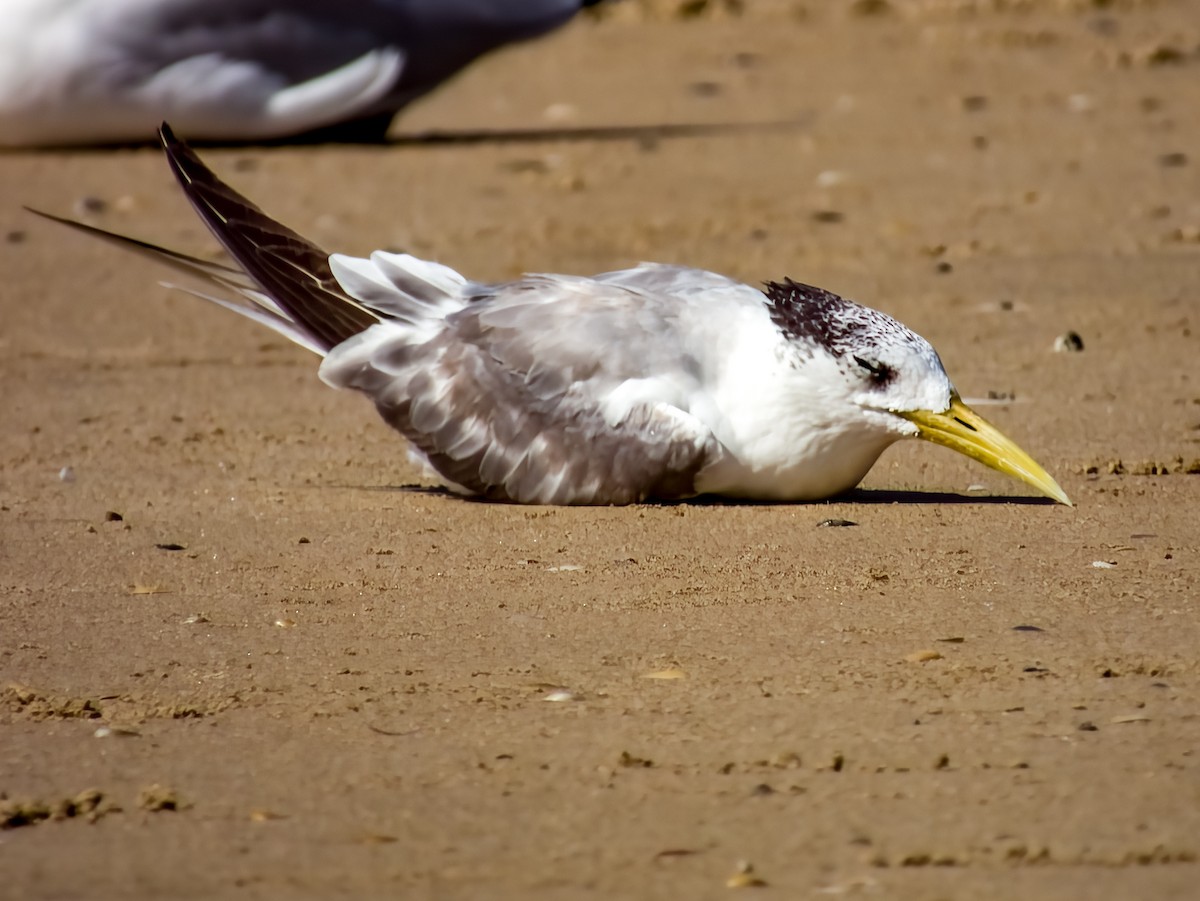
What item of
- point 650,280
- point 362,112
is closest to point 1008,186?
point 362,112

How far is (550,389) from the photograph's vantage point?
5.36m

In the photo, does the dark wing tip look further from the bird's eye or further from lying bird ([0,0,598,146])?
lying bird ([0,0,598,146])

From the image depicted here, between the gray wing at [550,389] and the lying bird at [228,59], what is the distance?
5.08m

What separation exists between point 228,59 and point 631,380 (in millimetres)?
5665

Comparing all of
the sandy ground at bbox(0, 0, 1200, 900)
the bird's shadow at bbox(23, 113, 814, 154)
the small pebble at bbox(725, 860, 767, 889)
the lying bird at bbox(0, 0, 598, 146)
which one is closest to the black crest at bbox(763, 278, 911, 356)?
the sandy ground at bbox(0, 0, 1200, 900)

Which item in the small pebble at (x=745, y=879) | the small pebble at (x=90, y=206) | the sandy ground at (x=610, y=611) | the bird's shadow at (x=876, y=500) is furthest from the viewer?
the small pebble at (x=90, y=206)

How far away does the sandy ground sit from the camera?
331cm

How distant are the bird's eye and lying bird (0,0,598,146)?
572 centimetres

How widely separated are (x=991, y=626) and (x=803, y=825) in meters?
1.13

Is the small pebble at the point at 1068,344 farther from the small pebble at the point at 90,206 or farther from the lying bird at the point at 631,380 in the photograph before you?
the small pebble at the point at 90,206

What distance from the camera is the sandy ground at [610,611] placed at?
3311mm

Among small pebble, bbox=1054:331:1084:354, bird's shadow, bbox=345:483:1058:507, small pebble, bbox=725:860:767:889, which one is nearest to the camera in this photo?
small pebble, bbox=725:860:767:889

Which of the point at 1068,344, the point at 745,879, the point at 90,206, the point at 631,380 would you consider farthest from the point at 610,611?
the point at 90,206

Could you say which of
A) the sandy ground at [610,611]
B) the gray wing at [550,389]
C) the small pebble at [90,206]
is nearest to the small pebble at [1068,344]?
the sandy ground at [610,611]
